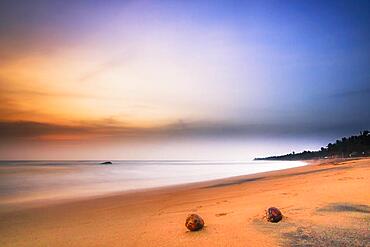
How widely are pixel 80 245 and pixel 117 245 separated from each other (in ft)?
2.07

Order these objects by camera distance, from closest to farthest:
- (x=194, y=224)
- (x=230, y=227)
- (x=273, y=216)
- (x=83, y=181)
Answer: (x=194, y=224) < (x=230, y=227) < (x=273, y=216) < (x=83, y=181)

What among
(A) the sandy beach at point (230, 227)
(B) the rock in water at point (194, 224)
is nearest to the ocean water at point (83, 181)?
(A) the sandy beach at point (230, 227)

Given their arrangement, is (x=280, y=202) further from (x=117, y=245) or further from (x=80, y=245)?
(x=80, y=245)

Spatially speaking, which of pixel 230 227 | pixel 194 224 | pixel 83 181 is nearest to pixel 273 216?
pixel 230 227

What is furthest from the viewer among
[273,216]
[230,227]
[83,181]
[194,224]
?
[83,181]

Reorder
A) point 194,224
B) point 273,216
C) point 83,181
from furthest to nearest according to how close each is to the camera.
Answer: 1. point 83,181
2. point 273,216
3. point 194,224

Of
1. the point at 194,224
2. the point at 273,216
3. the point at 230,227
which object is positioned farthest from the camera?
the point at 273,216

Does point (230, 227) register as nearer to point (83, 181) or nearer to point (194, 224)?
point (194, 224)

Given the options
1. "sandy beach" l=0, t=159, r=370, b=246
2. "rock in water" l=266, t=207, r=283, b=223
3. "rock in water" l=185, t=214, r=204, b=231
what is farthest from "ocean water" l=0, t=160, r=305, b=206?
"rock in water" l=266, t=207, r=283, b=223

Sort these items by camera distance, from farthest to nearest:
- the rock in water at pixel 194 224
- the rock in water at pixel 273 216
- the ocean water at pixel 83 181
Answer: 1. the ocean water at pixel 83 181
2. the rock in water at pixel 273 216
3. the rock in water at pixel 194 224

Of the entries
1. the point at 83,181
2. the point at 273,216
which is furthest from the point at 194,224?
the point at 83,181

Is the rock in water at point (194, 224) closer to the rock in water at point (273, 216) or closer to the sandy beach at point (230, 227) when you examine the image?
the sandy beach at point (230, 227)

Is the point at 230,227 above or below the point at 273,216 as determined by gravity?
below

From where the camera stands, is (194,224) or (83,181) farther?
(83,181)
